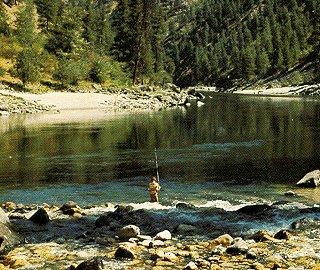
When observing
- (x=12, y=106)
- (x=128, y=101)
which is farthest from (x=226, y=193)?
(x=128, y=101)

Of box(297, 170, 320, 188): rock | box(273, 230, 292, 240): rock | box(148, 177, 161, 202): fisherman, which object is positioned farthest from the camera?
box(297, 170, 320, 188): rock

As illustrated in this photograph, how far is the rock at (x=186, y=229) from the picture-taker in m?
13.6

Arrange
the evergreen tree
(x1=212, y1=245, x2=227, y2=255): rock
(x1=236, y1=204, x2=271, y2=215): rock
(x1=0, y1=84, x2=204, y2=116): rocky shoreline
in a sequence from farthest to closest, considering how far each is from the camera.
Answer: the evergreen tree
(x1=0, y1=84, x2=204, y2=116): rocky shoreline
(x1=236, y1=204, x2=271, y2=215): rock
(x1=212, y1=245, x2=227, y2=255): rock

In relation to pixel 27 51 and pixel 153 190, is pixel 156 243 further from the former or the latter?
pixel 27 51

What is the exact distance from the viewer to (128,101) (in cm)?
7581

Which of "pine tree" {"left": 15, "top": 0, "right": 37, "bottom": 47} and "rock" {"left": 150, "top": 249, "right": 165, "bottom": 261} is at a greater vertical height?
"pine tree" {"left": 15, "top": 0, "right": 37, "bottom": 47}

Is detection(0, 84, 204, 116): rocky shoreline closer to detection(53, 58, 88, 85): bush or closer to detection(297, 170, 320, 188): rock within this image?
detection(53, 58, 88, 85): bush

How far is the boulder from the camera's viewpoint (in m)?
12.3

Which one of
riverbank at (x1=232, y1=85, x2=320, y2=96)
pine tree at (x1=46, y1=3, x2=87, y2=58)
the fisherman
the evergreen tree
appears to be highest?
the evergreen tree

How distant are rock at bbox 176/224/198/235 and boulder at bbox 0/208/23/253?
4.58m

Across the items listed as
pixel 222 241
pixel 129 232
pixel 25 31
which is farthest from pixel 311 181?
pixel 25 31

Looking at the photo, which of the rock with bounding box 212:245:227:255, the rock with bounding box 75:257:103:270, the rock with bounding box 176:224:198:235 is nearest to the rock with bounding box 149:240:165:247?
the rock with bounding box 176:224:198:235

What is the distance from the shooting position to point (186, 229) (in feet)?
45.0

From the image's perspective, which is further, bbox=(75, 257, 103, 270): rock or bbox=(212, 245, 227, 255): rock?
bbox=(212, 245, 227, 255): rock
